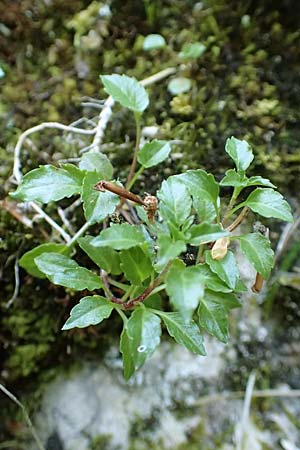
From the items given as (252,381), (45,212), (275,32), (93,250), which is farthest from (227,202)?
(275,32)

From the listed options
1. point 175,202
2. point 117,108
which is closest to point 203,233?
point 175,202

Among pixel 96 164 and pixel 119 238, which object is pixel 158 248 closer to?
pixel 119 238

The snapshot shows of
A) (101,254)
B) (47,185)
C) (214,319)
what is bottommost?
(214,319)

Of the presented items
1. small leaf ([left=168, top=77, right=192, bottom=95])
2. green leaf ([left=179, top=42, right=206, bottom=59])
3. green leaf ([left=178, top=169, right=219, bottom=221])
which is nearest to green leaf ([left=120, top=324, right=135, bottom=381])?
green leaf ([left=178, top=169, right=219, bottom=221])

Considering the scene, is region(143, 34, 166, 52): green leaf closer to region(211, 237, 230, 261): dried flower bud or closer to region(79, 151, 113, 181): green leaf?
region(79, 151, 113, 181): green leaf

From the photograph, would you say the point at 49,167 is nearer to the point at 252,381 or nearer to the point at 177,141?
the point at 177,141

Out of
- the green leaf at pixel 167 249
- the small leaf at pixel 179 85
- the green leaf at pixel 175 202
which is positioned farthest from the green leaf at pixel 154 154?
the small leaf at pixel 179 85
